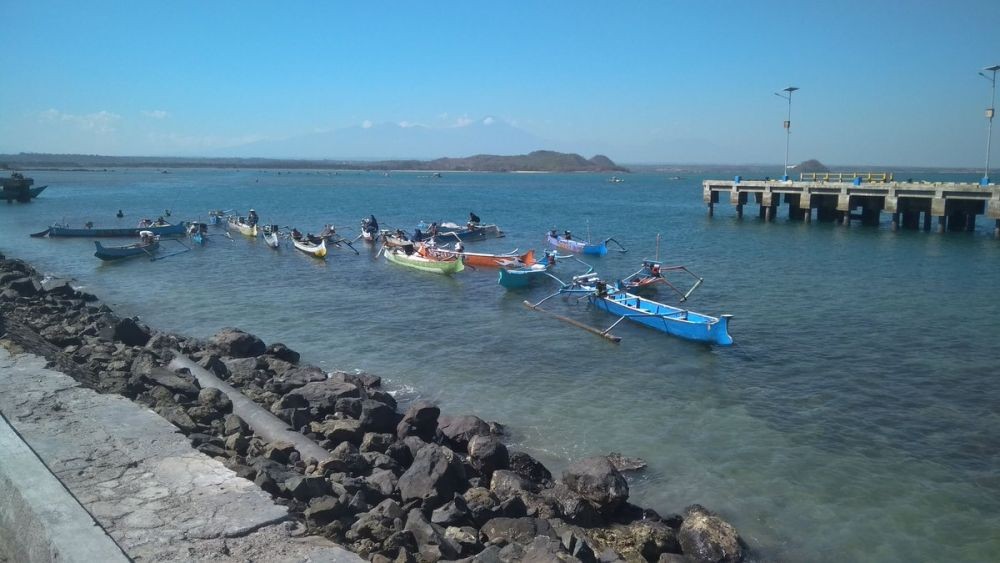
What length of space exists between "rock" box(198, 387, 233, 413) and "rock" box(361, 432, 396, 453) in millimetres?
2627

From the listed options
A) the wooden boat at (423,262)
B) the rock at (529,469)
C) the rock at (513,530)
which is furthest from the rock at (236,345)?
A: the wooden boat at (423,262)

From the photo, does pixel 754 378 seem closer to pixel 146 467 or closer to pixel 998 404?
pixel 998 404

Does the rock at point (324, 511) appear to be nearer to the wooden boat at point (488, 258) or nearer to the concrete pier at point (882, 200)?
the wooden boat at point (488, 258)

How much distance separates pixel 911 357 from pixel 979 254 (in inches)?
881

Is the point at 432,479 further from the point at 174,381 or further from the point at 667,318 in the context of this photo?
the point at 667,318

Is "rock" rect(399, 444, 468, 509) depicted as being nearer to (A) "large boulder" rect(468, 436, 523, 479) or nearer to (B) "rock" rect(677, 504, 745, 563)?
(A) "large boulder" rect(468, 436, 523, 479)

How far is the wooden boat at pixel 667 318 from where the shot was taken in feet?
59.5

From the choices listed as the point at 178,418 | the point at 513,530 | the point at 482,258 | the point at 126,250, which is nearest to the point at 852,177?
the point at 482,258

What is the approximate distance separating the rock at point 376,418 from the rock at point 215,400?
228 centimetres

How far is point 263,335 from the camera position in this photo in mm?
19875

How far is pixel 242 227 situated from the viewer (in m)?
43.9

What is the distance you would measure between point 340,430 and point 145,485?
13.2 feet

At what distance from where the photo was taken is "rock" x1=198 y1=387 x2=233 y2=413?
39.9ft

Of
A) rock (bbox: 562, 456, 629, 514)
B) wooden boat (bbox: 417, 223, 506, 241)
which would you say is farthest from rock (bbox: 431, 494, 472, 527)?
wooden boat (bbox: 417, 223, 506, 241)
